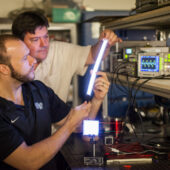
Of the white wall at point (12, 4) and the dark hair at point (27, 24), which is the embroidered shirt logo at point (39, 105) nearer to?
the dark hair at point (27, 24)

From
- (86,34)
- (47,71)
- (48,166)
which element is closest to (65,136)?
(48,166)

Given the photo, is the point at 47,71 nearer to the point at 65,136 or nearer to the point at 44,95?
the point at 44,95

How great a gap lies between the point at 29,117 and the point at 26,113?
30mm

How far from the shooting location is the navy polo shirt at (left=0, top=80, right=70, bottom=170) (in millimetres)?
1314

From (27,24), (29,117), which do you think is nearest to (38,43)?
(27,24)

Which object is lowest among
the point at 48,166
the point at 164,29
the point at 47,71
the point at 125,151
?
the point at 48,166

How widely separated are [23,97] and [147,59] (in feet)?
2.59

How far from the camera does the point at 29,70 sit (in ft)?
5.14

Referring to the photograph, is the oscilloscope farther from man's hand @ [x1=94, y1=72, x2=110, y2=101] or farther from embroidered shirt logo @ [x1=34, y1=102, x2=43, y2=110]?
embroidered shirt logo @ [x1=34, y1=102, x2=43, y2=110]

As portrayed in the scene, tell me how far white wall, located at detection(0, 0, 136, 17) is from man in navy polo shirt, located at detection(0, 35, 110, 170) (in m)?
1.84

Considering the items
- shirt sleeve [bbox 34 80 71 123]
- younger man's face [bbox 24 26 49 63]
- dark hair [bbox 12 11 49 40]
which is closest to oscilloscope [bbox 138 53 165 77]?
shirt sleeve [bbox 34 80 71 123]

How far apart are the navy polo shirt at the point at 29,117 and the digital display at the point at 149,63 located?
685 mm

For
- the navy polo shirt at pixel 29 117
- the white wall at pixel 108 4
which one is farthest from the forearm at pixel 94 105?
the white wall at pixel 108 4

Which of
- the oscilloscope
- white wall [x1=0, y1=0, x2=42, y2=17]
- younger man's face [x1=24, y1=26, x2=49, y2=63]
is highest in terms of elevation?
white wall [x1=0, y1=0, x2=42, y2=17]
